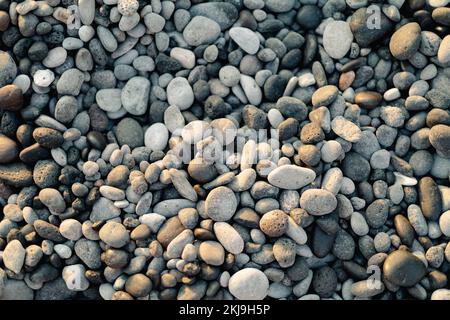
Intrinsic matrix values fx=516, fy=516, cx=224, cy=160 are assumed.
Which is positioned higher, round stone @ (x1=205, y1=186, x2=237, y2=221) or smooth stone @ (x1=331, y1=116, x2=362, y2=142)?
smooth stone @ (x1=331, y1=116, x2=362, y2=142)

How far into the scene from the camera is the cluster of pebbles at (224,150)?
2146 mm

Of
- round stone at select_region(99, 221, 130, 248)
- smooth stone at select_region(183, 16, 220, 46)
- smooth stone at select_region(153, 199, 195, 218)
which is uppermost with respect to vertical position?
smooth stone at select_region(183, 16, 220, 46)

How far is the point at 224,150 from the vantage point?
7.50 feet

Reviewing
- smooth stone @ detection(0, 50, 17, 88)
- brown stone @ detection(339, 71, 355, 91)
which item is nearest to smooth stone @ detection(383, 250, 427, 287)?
brown stone @ detection(339, 71, 355, 91)

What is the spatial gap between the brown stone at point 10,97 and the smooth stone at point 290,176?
114 cm

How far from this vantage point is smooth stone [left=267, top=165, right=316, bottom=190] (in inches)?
85.9

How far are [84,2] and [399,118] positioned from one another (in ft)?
4.97

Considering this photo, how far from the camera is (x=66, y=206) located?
2223 millimetres

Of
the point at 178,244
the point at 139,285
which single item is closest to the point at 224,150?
the point at 178,244

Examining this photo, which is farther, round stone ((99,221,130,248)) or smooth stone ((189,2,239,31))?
smooth stone ((189,2,239,31))

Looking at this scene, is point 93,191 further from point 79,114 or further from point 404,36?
point 404,36

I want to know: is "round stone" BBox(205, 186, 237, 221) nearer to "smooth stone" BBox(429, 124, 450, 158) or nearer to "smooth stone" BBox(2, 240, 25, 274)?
"smooth stone" BBox(2, 240, 25, 274)

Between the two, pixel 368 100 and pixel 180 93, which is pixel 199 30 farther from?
pixel 368 100

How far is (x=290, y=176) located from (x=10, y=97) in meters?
1.26
